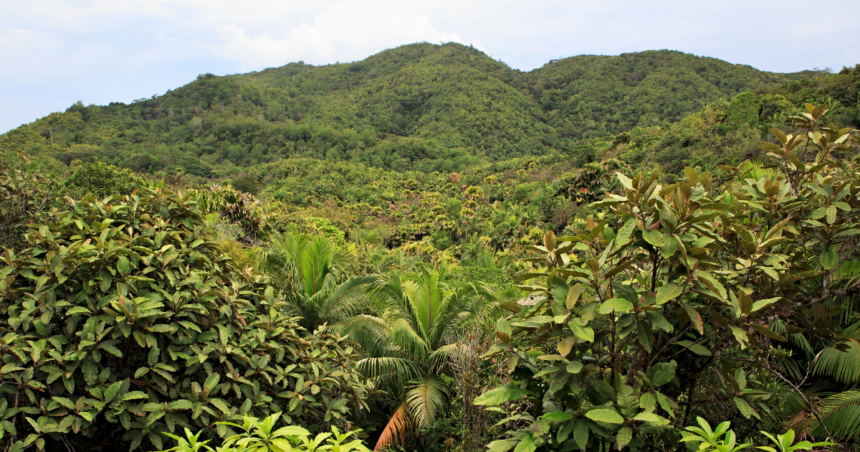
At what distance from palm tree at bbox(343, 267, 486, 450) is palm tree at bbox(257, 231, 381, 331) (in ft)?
2.35

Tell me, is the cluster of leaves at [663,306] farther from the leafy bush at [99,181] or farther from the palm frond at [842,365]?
the leafy bush at [99,181]

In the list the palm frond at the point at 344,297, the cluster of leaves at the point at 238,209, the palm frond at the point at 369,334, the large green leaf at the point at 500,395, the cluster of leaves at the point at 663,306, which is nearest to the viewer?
the cluster of leaves at the point at 663,306

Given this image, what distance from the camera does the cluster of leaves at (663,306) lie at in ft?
6.88

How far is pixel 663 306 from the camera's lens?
2428 mm

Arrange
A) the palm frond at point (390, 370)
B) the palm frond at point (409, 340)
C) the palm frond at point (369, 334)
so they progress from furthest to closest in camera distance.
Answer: the palm frond at point (369, 334) < the palm frond at point (409, 340) < the palm frond at point (390, 370)

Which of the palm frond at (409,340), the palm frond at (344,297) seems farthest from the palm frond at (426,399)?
the palm frond at (344,297)

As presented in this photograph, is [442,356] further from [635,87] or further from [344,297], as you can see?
[635,87]

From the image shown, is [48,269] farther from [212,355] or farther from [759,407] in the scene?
[759,407]

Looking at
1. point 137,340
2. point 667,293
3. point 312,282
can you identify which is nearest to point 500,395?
point 667,293

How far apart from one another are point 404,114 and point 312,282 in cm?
10063

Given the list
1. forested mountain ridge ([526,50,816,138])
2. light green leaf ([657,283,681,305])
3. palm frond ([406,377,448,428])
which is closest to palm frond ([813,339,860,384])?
Answer: light green leaf ([657,283,681,305])

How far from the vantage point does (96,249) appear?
3.12m

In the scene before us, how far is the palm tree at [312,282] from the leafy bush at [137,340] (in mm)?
4247

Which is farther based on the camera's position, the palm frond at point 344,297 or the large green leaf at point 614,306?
the palm frond at point 344,297
